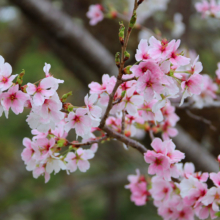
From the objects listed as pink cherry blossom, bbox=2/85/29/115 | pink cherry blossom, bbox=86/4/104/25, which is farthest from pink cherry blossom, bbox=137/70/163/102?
pink cherry blossom, bbox=86/4/104/25

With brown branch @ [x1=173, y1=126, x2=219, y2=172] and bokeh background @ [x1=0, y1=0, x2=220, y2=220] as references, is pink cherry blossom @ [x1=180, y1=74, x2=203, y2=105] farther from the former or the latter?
bokeh background @ [x1=0, y1=0, x2=220, y2=220]

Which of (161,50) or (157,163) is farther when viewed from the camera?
(157,163)

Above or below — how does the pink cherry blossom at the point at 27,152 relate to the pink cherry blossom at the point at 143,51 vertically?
below

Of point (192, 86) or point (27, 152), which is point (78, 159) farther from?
point (192, 86)

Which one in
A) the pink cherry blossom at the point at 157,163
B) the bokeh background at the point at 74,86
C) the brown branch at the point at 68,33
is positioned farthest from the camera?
the bokeh background at the point at 74,86

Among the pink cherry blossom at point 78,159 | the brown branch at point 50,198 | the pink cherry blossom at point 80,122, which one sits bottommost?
the brown branch at point 50,198

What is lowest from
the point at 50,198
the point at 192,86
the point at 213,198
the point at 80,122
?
the point at 50,198

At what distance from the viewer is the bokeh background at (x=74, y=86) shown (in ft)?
5.96

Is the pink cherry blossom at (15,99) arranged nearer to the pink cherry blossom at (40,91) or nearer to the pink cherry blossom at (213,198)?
the pink cherry blossom at (40,91)

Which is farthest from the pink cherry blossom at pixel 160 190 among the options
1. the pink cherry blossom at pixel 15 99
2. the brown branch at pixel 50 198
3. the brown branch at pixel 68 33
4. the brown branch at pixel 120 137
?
the brown branch at pixel 50 198

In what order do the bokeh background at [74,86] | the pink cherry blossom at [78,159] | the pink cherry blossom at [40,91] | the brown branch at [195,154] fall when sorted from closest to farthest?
the pink cherry blossom at [40,91] → the pink cherry blossom at [78,159] → the brown branch at [195,154] → the bokeh background at [74,86]

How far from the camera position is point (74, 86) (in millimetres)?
4129

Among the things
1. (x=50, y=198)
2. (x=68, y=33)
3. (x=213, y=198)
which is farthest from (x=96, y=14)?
(x=50, y=198)

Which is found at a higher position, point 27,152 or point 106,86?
point 106,86
